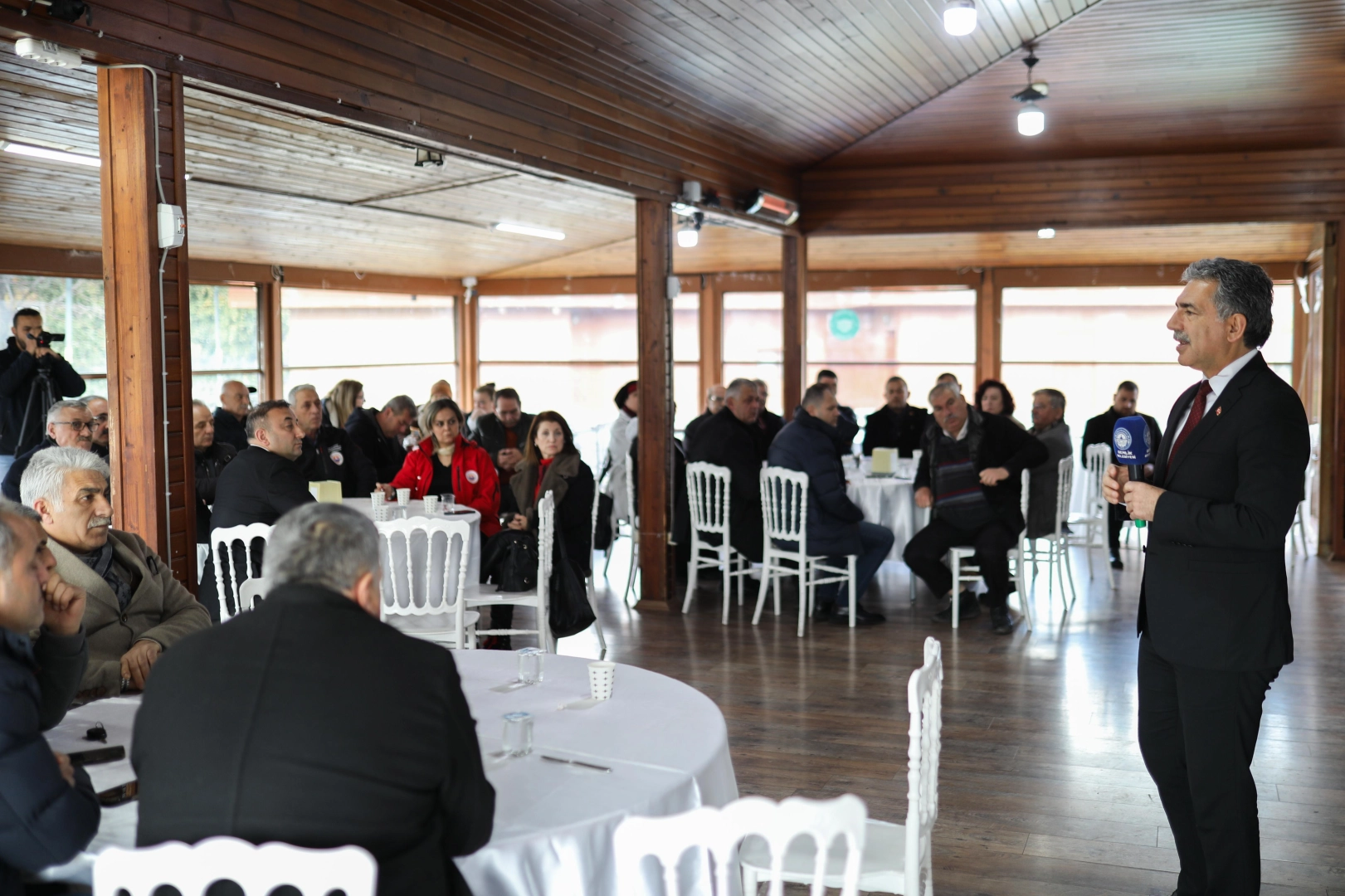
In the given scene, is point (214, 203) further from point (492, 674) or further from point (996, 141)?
point (492, 674)

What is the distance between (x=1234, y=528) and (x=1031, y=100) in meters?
5.80

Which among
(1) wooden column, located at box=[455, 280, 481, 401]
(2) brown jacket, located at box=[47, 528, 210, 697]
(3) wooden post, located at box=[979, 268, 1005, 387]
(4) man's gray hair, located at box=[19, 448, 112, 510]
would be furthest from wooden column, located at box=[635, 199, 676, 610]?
(1) wooden column, located at box=[455, 280, 481, 401]

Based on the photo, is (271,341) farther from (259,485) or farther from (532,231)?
(259,485)

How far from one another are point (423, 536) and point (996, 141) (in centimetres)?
594

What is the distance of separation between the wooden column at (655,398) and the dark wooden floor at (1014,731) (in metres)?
0.32

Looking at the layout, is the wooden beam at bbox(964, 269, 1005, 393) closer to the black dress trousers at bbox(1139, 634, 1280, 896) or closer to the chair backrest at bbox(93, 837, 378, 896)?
the black dress trousers at bbox(1139, 634, 1280, 896)

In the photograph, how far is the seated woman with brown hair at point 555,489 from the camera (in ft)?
20.1

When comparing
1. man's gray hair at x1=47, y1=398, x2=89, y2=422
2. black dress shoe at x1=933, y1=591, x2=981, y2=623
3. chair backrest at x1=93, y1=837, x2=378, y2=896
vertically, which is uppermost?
man's gray hair at x1=47, y1=398, x2=89, y2=422

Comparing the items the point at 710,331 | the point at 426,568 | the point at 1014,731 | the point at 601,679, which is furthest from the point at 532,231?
the point at 601,679

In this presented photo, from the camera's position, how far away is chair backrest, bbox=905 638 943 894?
2.41 m

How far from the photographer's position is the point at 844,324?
13250mm

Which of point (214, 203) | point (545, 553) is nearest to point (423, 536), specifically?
point (545, 553)

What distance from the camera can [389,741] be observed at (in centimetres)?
173

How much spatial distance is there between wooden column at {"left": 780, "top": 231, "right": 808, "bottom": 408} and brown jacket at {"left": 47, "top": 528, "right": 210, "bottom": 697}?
706 cm
